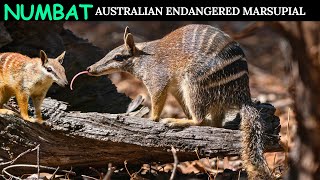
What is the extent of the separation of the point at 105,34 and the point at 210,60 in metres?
7.02

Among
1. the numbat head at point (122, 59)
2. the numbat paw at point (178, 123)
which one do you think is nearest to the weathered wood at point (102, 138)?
the numbat paw at point (178, 123)

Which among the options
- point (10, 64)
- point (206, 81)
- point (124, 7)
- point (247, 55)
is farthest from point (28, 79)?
point (247, 55)

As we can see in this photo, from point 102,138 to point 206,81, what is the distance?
1.13 m

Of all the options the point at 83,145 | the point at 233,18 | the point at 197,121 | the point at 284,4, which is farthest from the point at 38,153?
the point at 233,18

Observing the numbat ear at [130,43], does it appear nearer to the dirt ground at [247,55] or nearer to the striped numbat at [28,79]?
the striped numbat at [28,79]

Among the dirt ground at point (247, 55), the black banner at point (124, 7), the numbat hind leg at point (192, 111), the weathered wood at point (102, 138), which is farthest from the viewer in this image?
the dirt ground at point (247, 55)

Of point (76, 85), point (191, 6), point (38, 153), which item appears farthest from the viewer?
point (191, 6)

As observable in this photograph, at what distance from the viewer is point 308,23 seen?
13.5ft

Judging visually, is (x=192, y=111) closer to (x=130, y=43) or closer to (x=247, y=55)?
(x=130, y=43)

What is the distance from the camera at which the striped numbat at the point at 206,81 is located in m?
6.11

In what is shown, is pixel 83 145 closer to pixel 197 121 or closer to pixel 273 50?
pixel 197 121

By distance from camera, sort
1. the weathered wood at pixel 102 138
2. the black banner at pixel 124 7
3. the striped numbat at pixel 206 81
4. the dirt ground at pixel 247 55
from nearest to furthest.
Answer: the weathered wood at pixel 102 138
the striped numbat at pixel 206 81
the black banner at pixel 124 7
the dirt ground at pixel 247 55

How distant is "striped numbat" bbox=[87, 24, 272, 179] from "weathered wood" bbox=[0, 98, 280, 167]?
168 millimetres

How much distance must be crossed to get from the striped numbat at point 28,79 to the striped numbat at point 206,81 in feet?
2.01
